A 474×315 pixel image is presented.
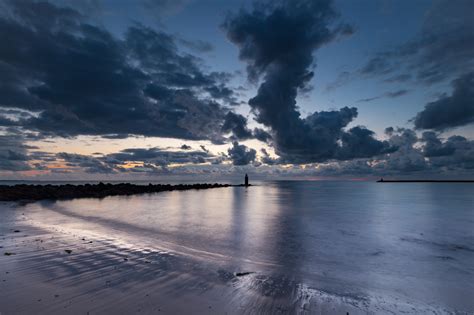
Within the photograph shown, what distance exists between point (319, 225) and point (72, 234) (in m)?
16.4

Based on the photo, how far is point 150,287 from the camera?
7.12m

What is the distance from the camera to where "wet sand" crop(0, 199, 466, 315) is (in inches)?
237

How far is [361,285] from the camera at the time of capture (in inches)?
323

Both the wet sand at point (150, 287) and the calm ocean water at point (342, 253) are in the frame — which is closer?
the wet sand at point (150, 287)

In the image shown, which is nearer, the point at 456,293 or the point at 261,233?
the point at 456,293

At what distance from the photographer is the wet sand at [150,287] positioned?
19.7 ft

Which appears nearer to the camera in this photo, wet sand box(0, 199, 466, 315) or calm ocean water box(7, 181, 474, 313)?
wet sand box(0, 199, 466, 315)

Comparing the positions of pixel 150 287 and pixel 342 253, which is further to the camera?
pixel 342 253

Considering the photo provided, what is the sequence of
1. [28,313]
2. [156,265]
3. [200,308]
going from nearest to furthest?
[28,313] → [200,308] → [156,265]

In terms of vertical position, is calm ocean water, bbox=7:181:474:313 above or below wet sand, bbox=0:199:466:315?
below

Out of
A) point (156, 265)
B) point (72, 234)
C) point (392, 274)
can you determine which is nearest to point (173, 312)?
point (156, 265)

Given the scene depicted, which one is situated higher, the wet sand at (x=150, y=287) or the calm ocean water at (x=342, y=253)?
the wet sand at (x=150, y=287)

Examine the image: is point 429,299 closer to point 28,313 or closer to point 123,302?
point 123,302

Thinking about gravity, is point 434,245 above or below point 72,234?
below
